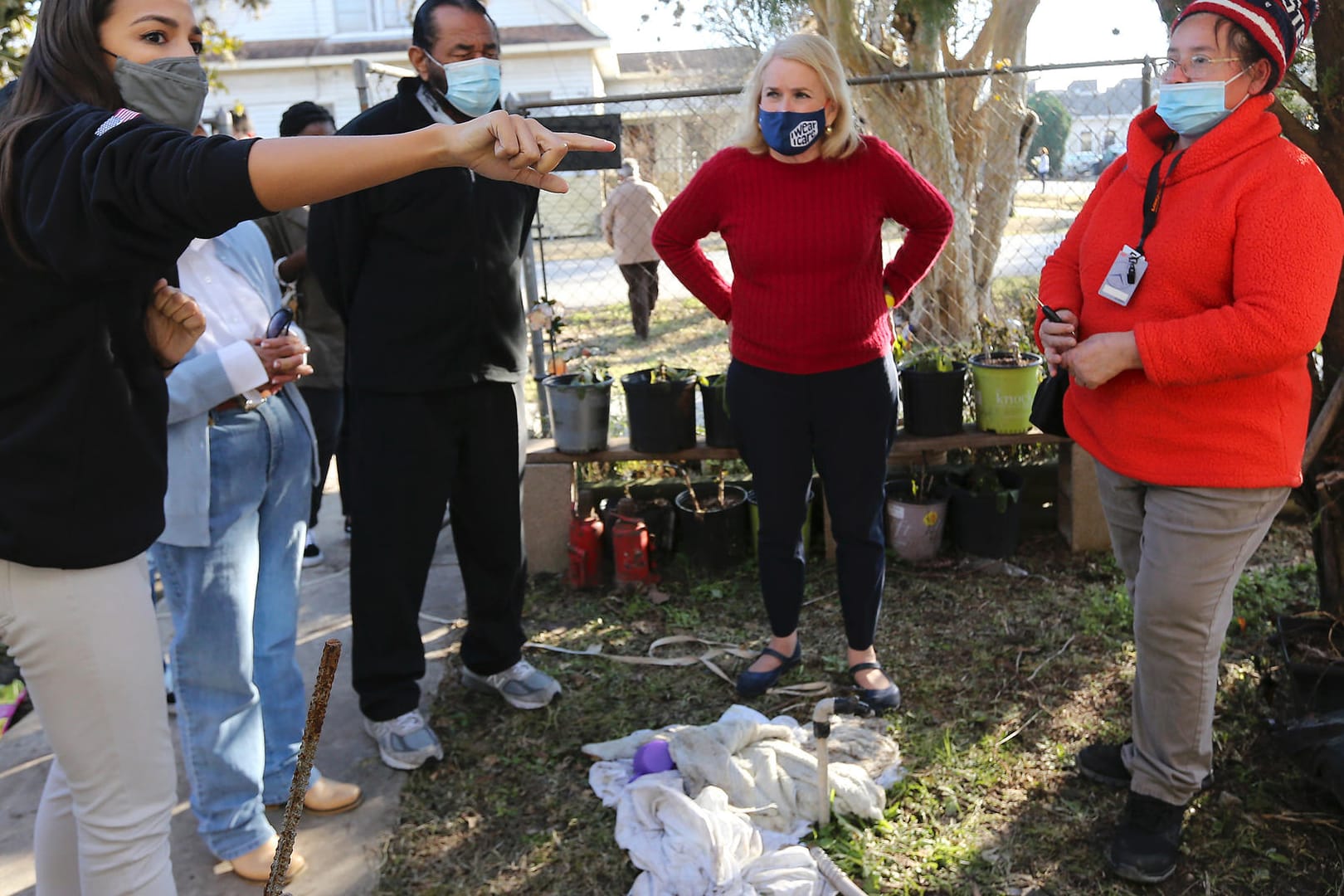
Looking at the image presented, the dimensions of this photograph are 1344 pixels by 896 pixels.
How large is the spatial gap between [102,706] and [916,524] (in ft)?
11.8

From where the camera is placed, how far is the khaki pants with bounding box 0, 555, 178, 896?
174cm

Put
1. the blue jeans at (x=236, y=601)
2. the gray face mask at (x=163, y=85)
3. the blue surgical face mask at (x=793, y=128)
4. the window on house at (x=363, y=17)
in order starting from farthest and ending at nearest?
the window on house at (x=363, y=17) < the blue surgical face mask at (x=793, y=128) < the blue jeans at (x=236, y=601) < the gray face mask at (x=163, y=85)

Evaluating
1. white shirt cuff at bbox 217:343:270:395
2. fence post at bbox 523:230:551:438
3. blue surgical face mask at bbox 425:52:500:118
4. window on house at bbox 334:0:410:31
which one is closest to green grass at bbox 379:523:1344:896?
fence post at bbox 523:230:551:438

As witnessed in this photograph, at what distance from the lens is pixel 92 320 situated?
1.69 metres

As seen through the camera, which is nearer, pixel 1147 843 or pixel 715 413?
pixel 1147 843

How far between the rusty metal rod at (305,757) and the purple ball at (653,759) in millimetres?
1762

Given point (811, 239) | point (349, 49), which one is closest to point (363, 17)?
point (349, 49)

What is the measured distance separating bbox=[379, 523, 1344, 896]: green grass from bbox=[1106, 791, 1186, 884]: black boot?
0.16 ft

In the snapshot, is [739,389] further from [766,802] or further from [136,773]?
[136,773]

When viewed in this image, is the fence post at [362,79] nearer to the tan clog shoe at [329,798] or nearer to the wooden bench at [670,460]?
the wooden bench at [670,460]

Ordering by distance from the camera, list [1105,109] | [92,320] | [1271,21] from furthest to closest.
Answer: [1105,109] → [1271,21] → [92,320]

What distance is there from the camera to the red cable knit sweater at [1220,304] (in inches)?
87.9

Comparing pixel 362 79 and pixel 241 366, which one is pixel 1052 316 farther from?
pixel 362 79

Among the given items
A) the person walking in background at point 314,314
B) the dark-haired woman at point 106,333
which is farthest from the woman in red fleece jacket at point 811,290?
the dark-haired woman at point 106,333
